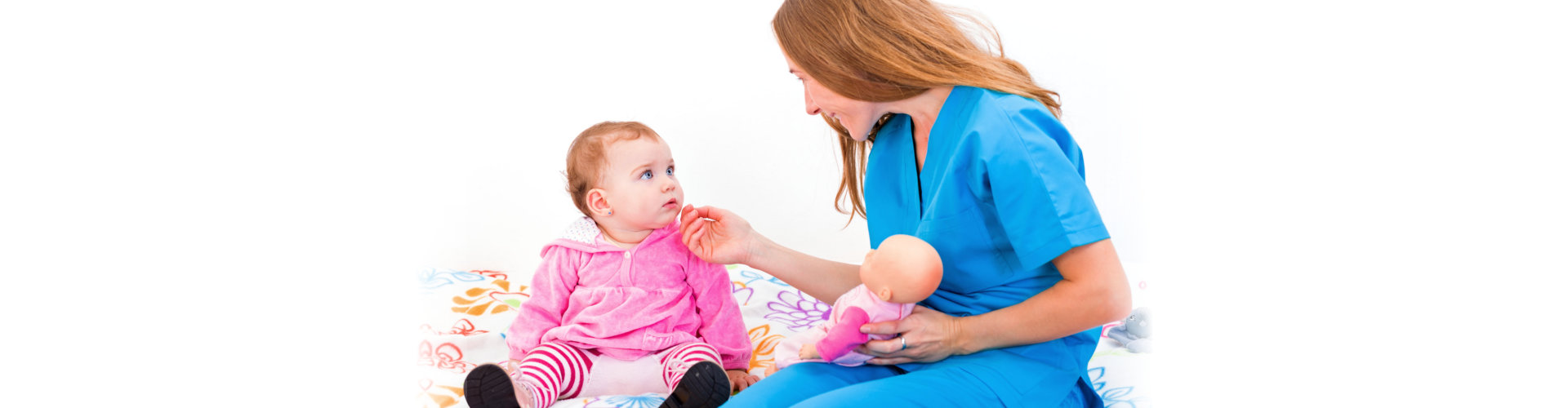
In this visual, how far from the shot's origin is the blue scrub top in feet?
5.66

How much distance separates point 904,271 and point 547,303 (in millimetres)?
911

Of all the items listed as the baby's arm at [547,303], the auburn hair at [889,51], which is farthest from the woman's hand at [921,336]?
the baby's arm at [547,303]

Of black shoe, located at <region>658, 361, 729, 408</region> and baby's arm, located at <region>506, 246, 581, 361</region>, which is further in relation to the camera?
baby's arm, located at <region>506, 246, 581, 361</region>

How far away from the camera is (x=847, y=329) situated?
1858 mm

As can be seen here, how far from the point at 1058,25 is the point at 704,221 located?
154cm

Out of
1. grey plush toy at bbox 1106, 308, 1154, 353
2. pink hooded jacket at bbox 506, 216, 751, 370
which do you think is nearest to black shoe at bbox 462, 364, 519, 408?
pink hooded jacket at bbox 506, 216, 751, 370

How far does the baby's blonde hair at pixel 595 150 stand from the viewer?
231 centimetres

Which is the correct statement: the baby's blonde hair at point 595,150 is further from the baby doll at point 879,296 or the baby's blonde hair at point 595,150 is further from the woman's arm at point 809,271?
the baby doll at point 879,296

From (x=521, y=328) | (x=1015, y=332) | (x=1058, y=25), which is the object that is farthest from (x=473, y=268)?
(x=1015, y=332)

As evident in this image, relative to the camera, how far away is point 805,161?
3.51 metres

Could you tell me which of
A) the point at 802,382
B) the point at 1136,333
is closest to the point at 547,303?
the point at 802,382

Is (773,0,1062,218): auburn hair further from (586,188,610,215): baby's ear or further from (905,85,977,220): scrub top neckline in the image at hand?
(586,188,610,215): baby's ear

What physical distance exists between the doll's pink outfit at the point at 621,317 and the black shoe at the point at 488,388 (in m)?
0.16

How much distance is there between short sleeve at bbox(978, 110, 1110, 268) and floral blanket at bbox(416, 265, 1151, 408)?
606 mm
